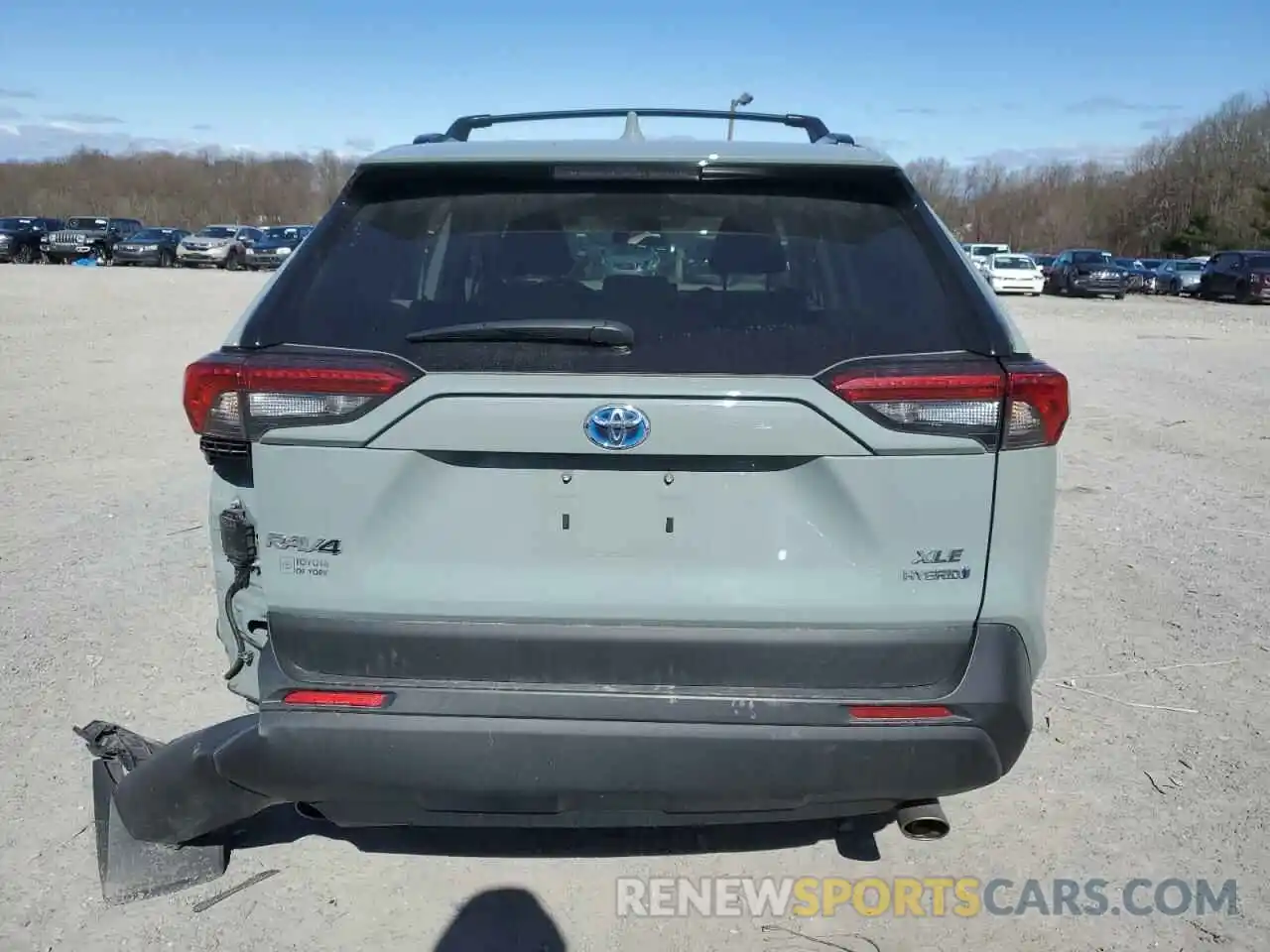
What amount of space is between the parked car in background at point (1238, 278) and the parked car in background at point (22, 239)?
47654mm

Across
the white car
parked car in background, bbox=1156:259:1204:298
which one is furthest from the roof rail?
parked car in background, bbox=1156:259:1204:298

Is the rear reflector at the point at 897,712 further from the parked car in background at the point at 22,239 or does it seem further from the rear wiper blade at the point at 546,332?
the parked car in background at the point at 22,239

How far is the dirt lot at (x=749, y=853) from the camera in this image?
2.88m

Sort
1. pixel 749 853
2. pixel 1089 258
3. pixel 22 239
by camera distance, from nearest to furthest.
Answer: pixel 749 853, pixel 1089 258, pixel 22 239

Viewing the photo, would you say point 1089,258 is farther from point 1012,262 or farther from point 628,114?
point 628,114

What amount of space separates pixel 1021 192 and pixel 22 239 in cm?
7959

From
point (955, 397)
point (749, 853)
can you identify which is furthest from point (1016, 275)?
point (955, 397)

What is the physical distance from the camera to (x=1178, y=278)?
43531 millimetres

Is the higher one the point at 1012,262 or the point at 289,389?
the point at 1012,262

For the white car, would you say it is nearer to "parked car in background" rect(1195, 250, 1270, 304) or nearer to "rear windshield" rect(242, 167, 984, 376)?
"parked car in background" rect(1195, 250, 1270, 304)

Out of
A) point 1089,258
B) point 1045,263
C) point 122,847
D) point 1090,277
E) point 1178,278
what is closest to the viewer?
point 122,847

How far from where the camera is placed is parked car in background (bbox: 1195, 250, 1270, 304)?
36.6 meters

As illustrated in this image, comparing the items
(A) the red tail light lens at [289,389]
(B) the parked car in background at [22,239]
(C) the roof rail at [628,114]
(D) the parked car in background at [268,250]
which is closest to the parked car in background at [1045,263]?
(D) the parked car in background at [268,250]

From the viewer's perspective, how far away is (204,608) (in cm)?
507
